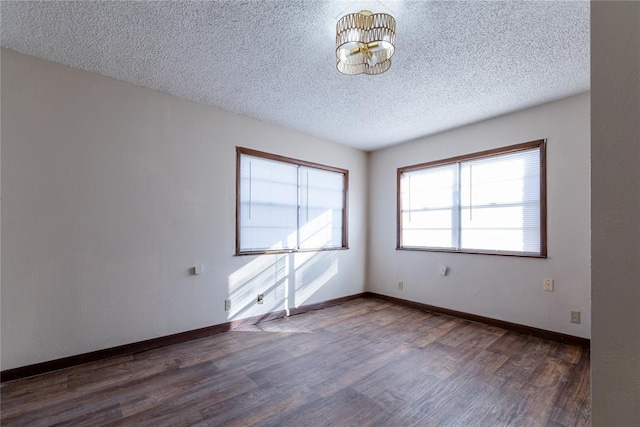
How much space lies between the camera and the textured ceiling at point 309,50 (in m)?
1.86

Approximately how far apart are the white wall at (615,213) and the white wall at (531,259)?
2975 mm

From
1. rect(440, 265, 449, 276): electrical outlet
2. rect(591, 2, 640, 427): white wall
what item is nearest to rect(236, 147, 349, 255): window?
rect(440, 265, 449, 276): electrical outlet

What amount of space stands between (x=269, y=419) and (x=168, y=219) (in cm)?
214

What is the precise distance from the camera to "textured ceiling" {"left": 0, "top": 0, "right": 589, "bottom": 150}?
6.09ft

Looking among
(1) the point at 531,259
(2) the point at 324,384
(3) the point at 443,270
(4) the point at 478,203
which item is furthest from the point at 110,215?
(1) the point at 531,259

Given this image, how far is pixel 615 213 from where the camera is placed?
674 millimetres

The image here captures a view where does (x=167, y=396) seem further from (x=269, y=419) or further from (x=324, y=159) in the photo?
(x=324, y=159)

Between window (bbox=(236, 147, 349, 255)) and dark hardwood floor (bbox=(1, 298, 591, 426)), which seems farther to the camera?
window (bbox=(236, 147, 349, 255))

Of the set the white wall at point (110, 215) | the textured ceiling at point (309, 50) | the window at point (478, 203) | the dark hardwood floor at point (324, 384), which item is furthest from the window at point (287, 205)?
the dark hardwood floor at point (324, 384)

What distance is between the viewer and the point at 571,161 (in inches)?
119

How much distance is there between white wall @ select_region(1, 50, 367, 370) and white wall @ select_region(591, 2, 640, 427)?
3212mm

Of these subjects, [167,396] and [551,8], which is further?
[167,396]

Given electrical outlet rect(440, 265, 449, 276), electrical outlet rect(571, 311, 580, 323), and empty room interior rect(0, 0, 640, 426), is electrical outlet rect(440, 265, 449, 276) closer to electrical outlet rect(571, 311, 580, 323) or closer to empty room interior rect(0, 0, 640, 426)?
empty room interior rect(0, 0, 640, 426)

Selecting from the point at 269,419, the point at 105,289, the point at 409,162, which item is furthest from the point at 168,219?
the point at 409,162
